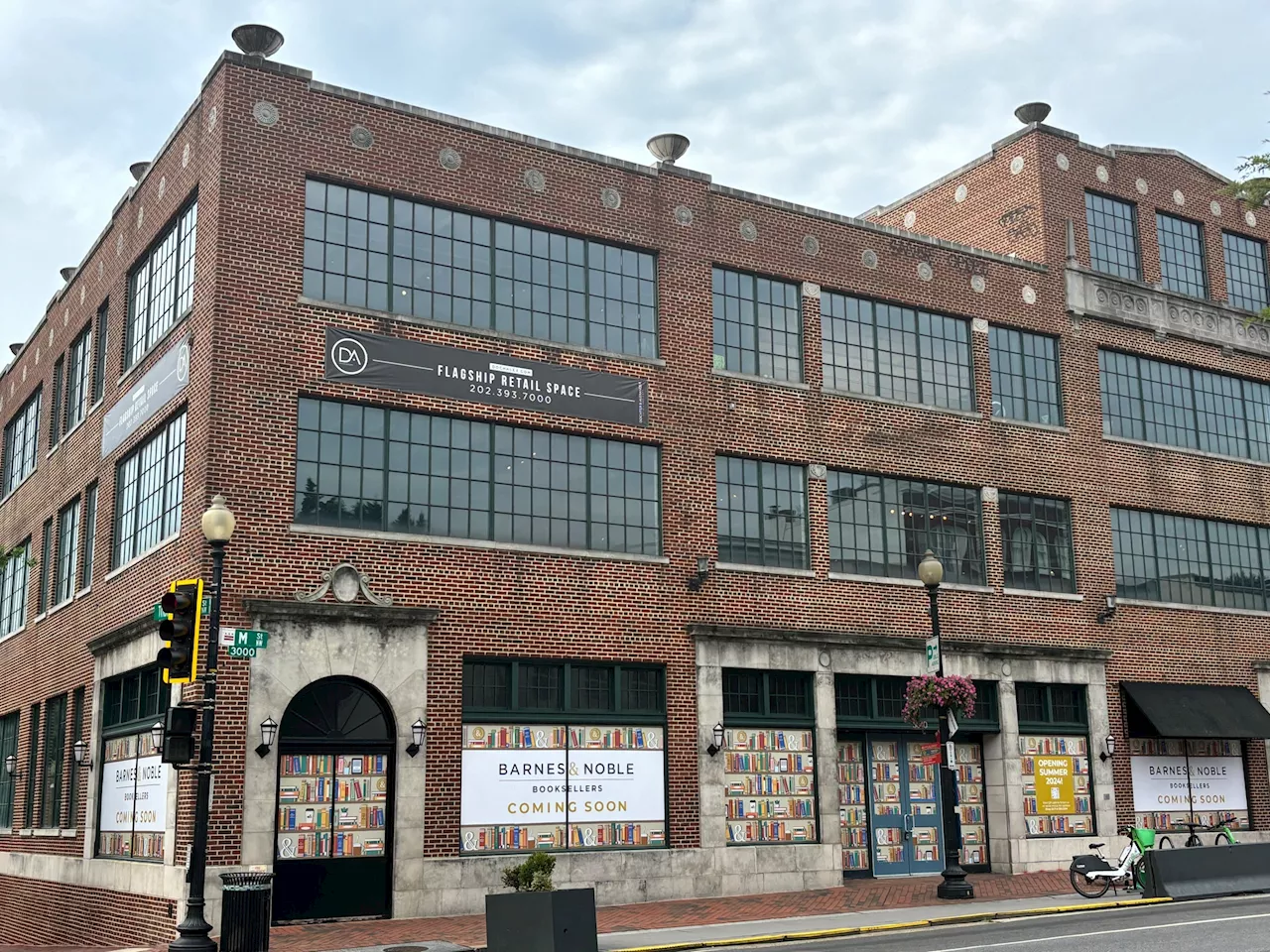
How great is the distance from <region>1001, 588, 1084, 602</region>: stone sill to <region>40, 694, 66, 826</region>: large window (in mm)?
19551

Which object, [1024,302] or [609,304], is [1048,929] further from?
[1024,302]

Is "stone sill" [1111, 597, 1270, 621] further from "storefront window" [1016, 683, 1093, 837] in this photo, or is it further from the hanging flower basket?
the hanging flower basket

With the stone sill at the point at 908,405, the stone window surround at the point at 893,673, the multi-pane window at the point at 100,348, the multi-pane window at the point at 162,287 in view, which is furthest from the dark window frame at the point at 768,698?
the multi-pane window at the point at 100,348

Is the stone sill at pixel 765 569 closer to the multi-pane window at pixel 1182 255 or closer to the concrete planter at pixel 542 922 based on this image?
the concrete planter at pixel 542 922

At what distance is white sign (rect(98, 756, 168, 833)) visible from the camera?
21297 mm

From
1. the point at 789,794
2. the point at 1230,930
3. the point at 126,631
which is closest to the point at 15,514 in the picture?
the point at 126,631

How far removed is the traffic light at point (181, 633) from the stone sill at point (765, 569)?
36.3 ft

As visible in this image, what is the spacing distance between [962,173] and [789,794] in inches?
675

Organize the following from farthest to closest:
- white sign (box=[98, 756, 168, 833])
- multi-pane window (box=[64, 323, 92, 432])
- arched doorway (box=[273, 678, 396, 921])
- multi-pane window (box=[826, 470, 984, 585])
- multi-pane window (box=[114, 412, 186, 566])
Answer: multi-pane window (box=[64, 323, 92, 432])
multi-pane window (box=[826, 470, 984, 585])
multi-pane window (box=[114, 412, 186, 566])
white sign (box=[98, 756, 168, 833])
arched doorway (box=[273, 678, 396, 921])

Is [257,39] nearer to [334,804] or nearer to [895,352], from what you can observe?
[334,804]

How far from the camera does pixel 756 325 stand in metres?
27.3

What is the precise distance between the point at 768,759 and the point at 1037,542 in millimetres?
8767

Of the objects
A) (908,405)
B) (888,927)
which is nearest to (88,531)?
(908,405)

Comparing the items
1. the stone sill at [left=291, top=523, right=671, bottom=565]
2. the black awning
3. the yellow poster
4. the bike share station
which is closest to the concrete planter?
the stone sill at [left=291, top=523, right=671, bottom=565]
